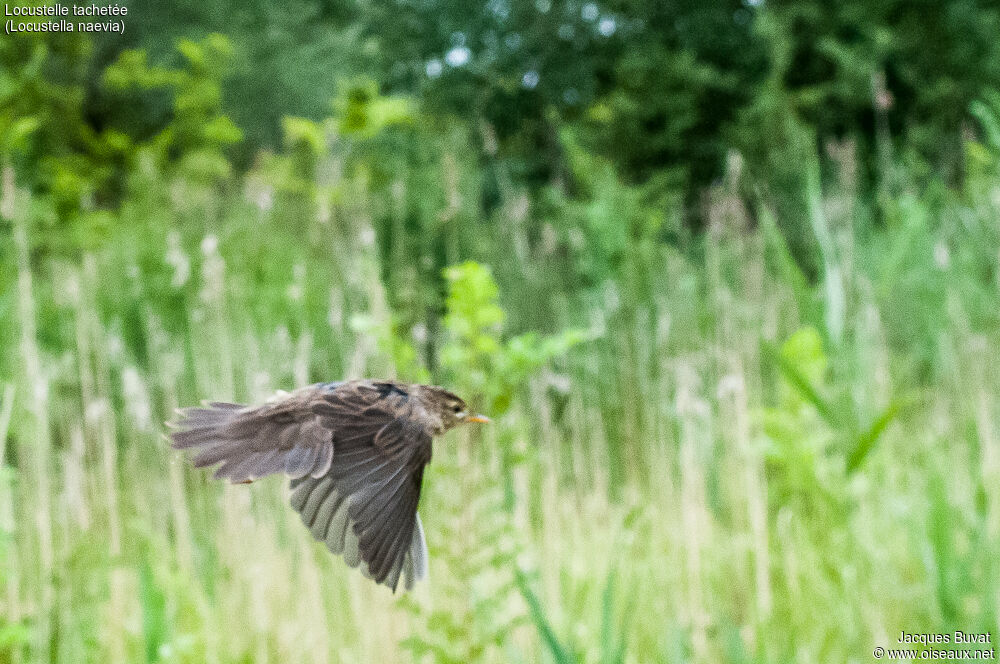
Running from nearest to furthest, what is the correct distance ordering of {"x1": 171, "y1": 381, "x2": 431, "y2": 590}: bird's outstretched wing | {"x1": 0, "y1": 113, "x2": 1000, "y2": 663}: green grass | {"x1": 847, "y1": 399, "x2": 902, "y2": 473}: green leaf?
{"x1": 171, "y1": 381, "x2": 431, "y2": 590}: bird's outstretched wing
{"x1": 847, "y1": 399, "x2": 902, "y2": 473}: green leaf
{"x1": 0, "y1": 113, "x2": 1000, "y2": 663}: green grass

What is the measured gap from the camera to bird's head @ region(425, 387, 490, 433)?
2.19 ft

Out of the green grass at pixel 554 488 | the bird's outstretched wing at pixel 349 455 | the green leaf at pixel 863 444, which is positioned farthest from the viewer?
the green grass at pixel 554 488

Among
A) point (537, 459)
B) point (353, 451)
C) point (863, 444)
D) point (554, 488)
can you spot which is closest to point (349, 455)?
point (353, 451)

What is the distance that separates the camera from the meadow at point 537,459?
1.32 metres

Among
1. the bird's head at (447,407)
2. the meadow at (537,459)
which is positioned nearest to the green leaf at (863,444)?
the meadow at (537,459)

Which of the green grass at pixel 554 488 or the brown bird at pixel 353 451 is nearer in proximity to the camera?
the brown bird at pixel 353 451

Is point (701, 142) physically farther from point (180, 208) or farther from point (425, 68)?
Result: point (180, 208)

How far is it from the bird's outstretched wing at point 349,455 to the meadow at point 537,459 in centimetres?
34

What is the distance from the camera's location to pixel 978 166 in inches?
136

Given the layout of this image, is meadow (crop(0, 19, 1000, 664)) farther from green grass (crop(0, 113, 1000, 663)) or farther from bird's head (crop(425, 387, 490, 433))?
bird's head (crop(425, 387, 490, 433))

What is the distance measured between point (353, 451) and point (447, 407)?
0.08 m

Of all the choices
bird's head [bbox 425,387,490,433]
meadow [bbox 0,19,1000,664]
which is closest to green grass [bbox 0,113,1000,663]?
meadow [bbox 0,19,1000,664]

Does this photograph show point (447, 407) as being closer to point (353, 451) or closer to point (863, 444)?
point (353, 451)

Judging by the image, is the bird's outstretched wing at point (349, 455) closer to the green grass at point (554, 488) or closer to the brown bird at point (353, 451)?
the brown bird at point (353, 451)
